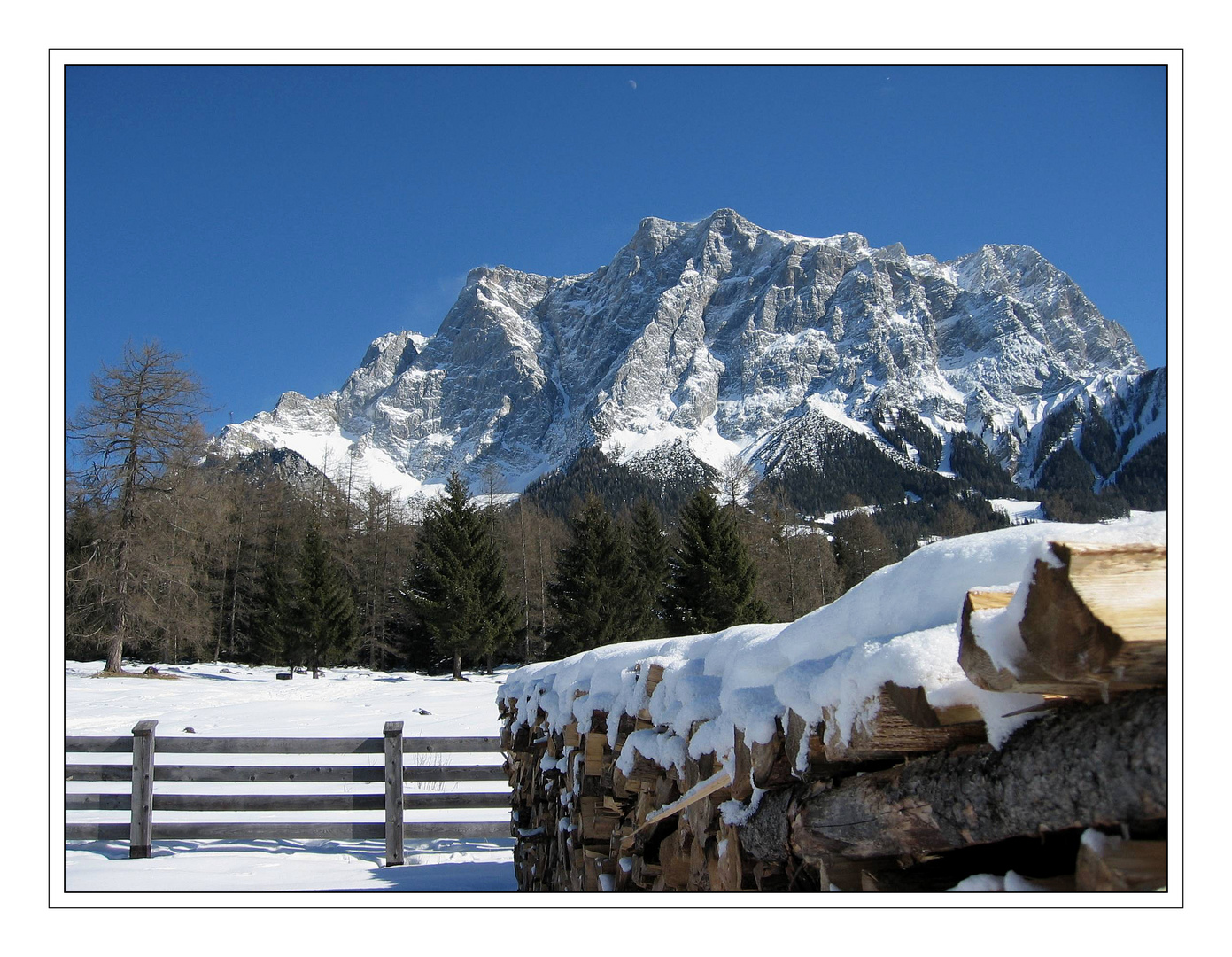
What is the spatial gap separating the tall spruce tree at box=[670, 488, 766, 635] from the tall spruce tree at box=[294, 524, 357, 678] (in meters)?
12.5

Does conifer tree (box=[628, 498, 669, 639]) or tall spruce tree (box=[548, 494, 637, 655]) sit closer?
tall spruce tree (box=[548, 494, 637, 655])

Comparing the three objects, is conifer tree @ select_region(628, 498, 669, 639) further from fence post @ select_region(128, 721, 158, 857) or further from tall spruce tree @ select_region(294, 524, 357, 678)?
fence post @ select_region(128, 721, 158, 857)

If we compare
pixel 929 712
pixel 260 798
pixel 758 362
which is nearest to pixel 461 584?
pixel 260 798

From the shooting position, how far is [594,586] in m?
26.0

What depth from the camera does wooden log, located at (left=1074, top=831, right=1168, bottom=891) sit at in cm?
102

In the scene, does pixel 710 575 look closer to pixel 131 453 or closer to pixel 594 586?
pixel 594 586

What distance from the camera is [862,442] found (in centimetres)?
10762

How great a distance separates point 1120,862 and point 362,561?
3438 cm

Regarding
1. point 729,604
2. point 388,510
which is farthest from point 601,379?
point 729,604

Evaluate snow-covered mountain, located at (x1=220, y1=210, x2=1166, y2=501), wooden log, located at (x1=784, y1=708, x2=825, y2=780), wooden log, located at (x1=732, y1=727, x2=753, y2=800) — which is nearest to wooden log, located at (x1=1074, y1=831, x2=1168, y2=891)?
wooden log, located at (x1=784, y1=708, x2=825, y2=780)

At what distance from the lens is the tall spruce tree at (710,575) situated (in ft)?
71.3

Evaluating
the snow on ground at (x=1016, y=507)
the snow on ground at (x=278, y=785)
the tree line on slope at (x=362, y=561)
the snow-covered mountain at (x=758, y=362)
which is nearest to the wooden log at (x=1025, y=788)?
the snow on ground at (x=278, y=785)

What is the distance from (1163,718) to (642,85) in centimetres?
292

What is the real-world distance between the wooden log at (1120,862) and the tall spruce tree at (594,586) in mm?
24851
